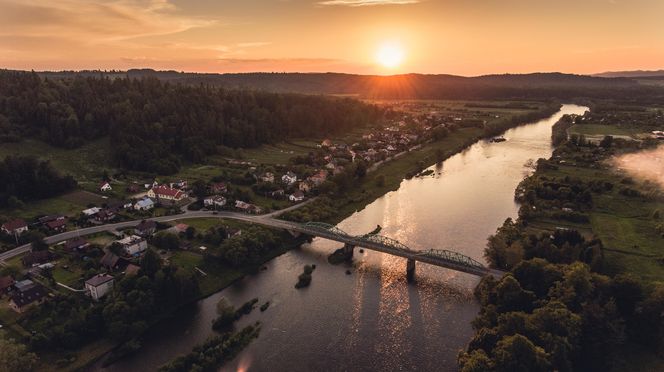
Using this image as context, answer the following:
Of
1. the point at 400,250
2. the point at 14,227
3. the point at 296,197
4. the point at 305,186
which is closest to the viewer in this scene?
the point at 400,250

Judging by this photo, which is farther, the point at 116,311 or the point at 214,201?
the point at 214,201

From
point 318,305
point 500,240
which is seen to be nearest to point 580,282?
point 500,240

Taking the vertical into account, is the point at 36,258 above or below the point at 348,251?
above

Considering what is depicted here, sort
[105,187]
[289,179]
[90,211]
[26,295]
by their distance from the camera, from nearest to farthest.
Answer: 1. [26,295]
2. [90,211]
3. [105,187]
4. [289,179]

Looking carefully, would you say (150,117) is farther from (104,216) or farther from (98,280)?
(98,280)

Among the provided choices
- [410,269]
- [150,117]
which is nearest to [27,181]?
[150,117]

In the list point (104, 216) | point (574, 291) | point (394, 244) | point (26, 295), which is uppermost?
point (574, 291)

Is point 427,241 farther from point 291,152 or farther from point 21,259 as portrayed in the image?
point 291,152

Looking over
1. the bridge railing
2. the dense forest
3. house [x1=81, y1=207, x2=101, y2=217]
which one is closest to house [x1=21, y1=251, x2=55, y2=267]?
house [x1=81, y1=207, x2=101, y2=217]
